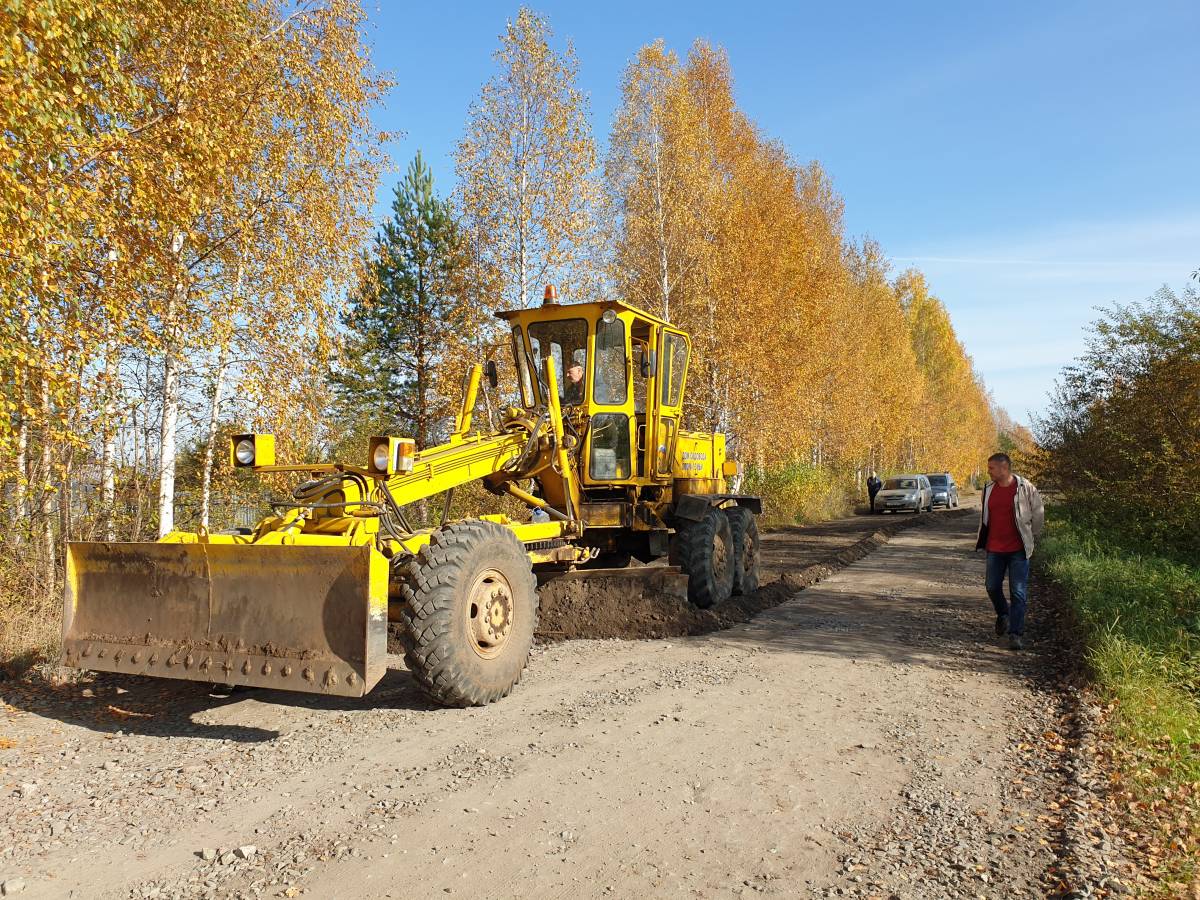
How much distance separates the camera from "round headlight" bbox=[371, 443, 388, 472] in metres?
5.84

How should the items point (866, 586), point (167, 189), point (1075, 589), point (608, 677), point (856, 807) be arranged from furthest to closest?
point (866, 586) → point (1075, 589) → point (167, 189) → point (608, 677) → point (856, 807)

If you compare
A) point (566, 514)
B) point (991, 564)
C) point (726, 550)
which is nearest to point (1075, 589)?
point (991, 564)

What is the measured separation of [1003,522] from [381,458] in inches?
222

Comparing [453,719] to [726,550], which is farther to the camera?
[726,550]

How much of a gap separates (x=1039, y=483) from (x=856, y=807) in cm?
1704

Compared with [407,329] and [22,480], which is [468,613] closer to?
[22,480]

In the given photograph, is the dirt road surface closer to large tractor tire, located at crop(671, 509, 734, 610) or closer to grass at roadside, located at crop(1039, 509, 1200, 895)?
grass at roadside, located at crop(1039, 509, 1200, 895)

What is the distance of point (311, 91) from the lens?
10602mm

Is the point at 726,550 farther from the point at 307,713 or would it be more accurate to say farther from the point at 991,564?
the point at 307,713

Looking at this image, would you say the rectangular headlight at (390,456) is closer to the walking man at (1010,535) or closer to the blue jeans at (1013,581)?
the walking man at (1010,535)

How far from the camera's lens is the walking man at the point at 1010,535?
7.46 metres

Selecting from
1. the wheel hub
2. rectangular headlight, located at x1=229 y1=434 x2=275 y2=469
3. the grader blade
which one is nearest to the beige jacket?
the wheel hub

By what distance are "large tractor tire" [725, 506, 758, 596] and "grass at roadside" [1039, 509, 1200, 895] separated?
351cm

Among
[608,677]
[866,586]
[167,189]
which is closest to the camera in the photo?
[608,677]
